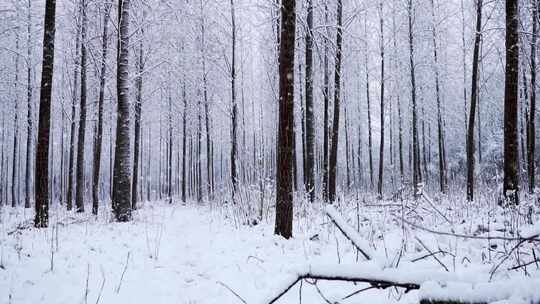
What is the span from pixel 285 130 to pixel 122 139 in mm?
5146

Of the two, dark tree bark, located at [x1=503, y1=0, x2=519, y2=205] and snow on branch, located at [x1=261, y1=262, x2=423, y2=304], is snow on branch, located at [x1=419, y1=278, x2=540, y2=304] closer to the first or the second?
snow on branch, located at [x1=261, y1=262, x2=423, y2=304]

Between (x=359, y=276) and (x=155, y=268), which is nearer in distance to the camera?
(x=359, y=276)

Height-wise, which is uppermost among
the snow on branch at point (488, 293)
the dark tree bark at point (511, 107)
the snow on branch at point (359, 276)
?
the dark tree bark at point (511, 107)

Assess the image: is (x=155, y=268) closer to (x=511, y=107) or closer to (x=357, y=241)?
(x=357, y=241)

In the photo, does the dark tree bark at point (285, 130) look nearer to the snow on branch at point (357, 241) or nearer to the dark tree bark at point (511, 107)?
the snow on branch at point (357, 241)

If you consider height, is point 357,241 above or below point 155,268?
above

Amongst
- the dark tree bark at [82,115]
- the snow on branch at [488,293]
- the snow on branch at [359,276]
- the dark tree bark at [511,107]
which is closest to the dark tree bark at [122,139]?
the dark tree bark at [82,115]

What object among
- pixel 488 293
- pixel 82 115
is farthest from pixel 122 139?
pixel 488 293

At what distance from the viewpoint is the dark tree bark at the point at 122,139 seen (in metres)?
8.49

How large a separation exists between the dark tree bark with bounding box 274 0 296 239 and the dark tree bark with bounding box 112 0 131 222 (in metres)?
4.95

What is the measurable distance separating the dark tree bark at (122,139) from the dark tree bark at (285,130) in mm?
4950

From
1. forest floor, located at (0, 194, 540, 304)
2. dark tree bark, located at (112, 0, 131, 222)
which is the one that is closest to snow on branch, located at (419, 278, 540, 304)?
forest floor, located at (0, 194, 540, 304)

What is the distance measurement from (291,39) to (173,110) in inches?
669

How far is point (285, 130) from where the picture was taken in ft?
17.3
